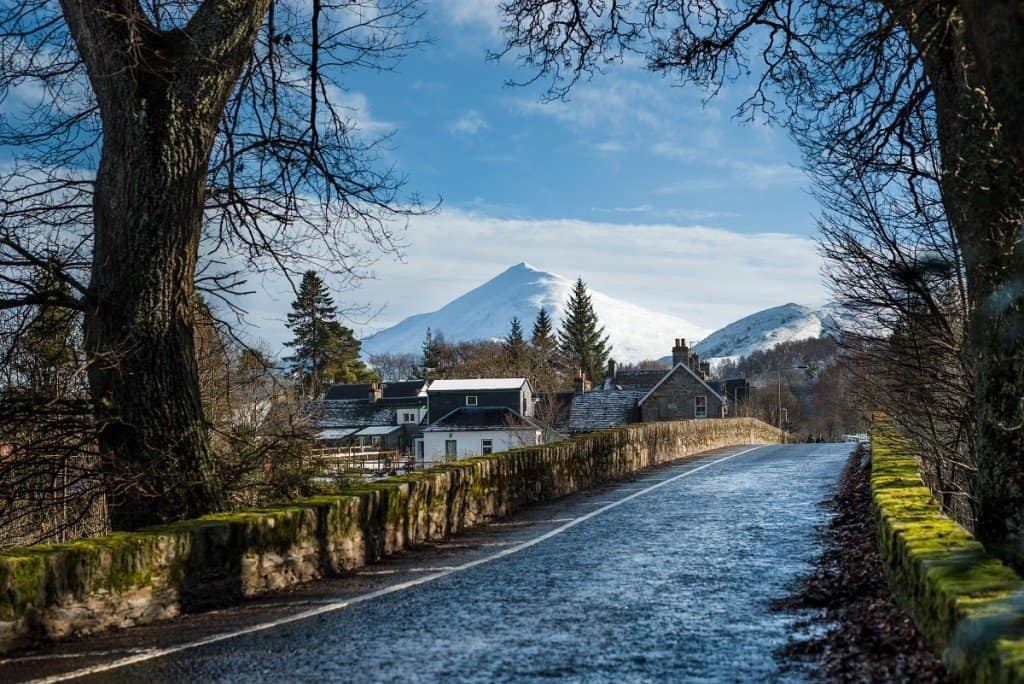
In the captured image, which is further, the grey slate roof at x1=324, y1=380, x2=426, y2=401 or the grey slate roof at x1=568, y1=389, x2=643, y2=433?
the grey slate roof at x1=324, y1=380, x2=426, y2=401

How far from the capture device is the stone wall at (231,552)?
7.01 meters

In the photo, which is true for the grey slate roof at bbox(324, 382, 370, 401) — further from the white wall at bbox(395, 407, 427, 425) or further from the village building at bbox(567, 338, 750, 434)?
the village building at bbox(567, 338, 750, 434)

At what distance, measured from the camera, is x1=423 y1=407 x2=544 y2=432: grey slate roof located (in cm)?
7288

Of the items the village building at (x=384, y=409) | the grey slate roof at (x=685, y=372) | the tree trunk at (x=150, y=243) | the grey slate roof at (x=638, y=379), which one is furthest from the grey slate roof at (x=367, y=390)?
the tree trunk at (x=150, y=243)

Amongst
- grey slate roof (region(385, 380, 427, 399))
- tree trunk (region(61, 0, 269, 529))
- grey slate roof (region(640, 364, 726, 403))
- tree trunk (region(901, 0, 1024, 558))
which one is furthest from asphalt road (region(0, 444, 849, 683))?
grey slate roof (region(385, 380, 427, 399))

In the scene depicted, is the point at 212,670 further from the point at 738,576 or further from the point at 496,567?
the point at 738,576

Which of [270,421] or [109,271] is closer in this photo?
[109,271]

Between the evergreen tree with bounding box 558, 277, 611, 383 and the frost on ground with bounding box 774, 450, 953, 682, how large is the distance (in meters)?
95.2

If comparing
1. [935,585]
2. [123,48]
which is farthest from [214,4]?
[935,585]

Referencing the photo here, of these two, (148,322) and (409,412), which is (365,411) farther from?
(148,322)

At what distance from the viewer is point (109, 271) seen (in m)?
10.3

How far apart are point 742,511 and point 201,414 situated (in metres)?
7.80

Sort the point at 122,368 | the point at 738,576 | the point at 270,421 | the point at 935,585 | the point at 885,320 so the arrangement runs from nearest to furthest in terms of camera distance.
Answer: the point at 935,585 < the point at 738,576 < the point at 122,368 < the point at 885,320 < the point at 270,421

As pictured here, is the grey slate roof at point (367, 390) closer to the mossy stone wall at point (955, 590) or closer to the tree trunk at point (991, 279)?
the tree trunk at point (991, 279)
